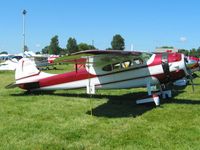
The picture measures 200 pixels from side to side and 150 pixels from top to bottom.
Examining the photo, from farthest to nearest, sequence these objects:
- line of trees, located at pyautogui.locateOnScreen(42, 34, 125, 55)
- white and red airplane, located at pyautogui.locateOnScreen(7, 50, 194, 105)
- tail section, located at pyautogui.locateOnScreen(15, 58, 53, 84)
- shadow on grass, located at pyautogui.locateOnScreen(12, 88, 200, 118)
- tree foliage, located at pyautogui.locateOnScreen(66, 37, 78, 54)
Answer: tree foliage, located at pyautogui.locateOnScreen(66, 37, 78, 54), line of trees, located at pyautogui.locateOnScreen(42, 34, 125, 55), tail section, located at pyautogui.locateOnScreen(15, 58, 53, 84), white and red airplane, located at pyautogui.locateOnScreen(7, 50, 194, 105), shadow on grass, located at pyautogui.locateOnScreen(12, 88, 200, 118)

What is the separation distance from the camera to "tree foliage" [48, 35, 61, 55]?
120 m

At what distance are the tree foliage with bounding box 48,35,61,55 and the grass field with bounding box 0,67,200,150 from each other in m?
109

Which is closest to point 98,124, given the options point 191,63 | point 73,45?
point 191,63

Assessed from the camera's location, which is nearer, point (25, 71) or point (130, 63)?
point (130, 63)

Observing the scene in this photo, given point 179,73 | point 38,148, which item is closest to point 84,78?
point 179,73

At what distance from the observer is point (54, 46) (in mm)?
122000

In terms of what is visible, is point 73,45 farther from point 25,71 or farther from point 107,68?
point 107,68

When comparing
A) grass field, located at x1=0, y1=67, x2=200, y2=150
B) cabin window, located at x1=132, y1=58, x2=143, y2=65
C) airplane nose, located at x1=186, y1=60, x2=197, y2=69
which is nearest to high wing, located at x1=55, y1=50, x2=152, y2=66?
cabin window, located at x1=132, y1=58, x2=143, y2=65

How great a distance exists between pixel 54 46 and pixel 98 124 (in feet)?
381

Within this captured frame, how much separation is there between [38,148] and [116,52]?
4.53 metres

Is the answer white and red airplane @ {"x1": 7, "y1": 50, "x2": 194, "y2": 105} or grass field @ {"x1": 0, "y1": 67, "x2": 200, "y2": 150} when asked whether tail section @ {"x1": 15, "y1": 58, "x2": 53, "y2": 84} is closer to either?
white and red airplane @ {"x1": 7, "y1": 50, "x2": 194, "y2": 105}

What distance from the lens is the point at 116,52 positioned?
9.56m

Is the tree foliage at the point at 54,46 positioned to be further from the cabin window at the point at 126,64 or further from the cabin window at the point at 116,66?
the cabin window at the point at 126,64

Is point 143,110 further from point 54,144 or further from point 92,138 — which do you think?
point 54,144
